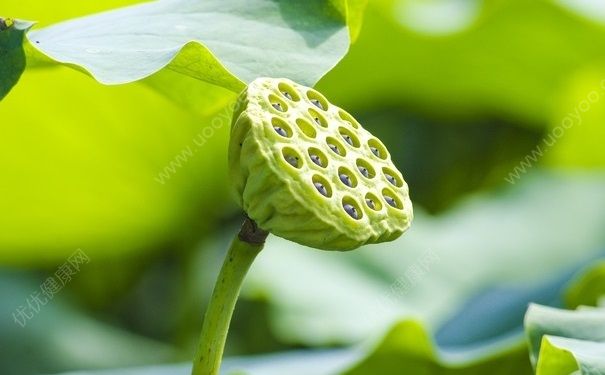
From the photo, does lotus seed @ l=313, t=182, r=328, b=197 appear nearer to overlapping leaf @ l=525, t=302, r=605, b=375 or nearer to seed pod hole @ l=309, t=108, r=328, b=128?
seed pod hole @ l=309, t=108, r=328, b=128

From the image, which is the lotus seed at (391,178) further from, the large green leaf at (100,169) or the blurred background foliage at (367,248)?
the large green leaf at (100,169)

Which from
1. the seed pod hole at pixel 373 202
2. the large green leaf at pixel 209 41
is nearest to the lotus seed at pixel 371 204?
the seed pod hole at pixel 373 202

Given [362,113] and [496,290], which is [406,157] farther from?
[496,290]

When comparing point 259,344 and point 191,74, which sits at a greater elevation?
point 191,74

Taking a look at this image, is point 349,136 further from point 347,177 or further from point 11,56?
point 11,56

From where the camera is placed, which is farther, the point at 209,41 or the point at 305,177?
the point at 209,41

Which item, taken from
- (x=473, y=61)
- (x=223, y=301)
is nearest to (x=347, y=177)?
(x=223, y=301)

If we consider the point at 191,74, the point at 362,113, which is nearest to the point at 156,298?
the point at 362,113
